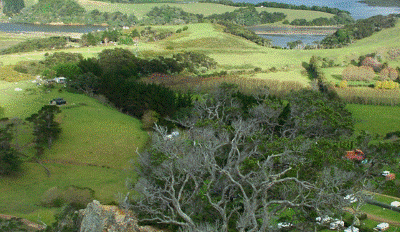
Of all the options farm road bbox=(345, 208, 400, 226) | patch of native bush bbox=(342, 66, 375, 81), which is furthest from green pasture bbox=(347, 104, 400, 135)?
farm road bbox=(345, 208, 400, 226)

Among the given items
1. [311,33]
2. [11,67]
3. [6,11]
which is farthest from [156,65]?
[6,11]

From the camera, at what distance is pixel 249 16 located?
148000 mm

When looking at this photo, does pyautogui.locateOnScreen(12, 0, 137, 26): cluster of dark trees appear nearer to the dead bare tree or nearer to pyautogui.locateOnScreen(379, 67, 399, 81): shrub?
pyautogui.locateOnScreen(379, 67, 399, 81): shrub

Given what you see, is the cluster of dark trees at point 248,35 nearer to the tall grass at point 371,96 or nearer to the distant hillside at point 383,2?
the tall grass at point 371,96

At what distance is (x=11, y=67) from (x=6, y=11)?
11210 cm

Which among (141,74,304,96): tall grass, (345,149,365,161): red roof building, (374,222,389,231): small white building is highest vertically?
(345,149,365,161): red roof building

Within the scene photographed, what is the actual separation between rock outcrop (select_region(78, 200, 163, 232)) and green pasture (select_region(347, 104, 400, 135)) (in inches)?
995

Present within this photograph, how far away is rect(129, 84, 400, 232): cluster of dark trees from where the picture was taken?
16141 millimetres

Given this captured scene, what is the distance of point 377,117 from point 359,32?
2560 inches

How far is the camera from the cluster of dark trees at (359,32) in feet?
324

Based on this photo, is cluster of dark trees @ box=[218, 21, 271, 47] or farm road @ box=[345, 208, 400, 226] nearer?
farm road @ box=[345, 208, 400, 226]

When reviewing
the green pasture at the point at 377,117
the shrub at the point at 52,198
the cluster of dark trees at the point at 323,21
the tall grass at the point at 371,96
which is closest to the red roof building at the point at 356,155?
the green pasture at the point at 377,117

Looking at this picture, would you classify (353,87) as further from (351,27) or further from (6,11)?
(6,11)

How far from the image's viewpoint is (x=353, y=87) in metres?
55.2
